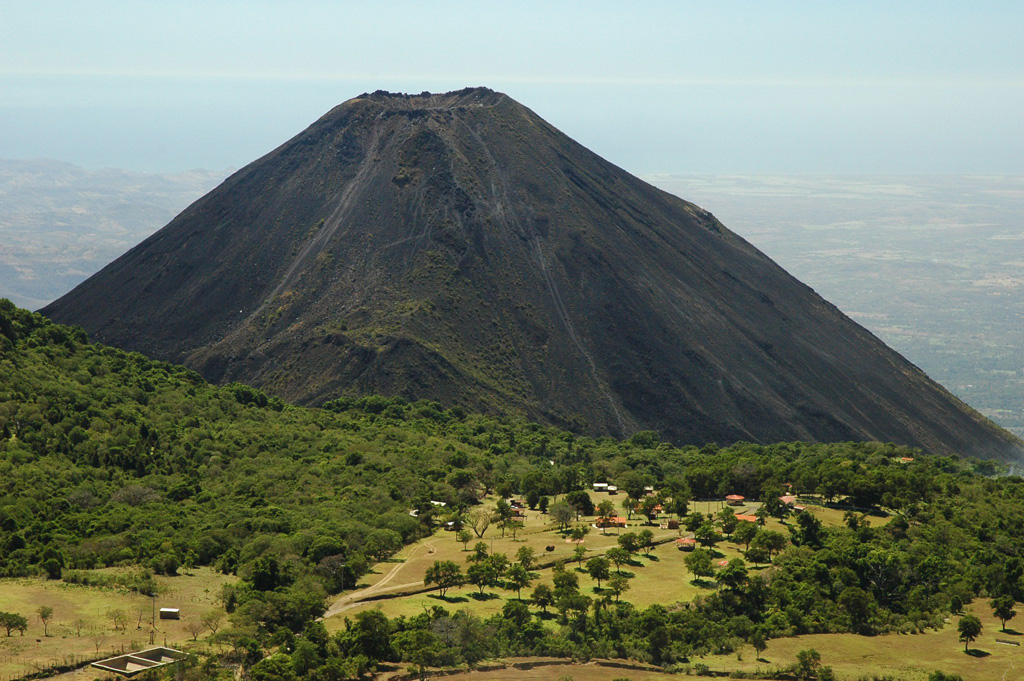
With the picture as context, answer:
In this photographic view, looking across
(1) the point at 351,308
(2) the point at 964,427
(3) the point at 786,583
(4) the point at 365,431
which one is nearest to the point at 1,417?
(4) the point at 365,431

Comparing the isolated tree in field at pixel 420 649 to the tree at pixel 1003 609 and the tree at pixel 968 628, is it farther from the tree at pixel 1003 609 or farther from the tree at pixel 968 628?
the tree at pixel 1003 609

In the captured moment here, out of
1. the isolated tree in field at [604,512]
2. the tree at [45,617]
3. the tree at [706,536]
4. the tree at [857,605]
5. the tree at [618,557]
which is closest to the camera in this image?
the tree at [45,617]

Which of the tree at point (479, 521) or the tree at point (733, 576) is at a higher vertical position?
the tree at point (479, 521)

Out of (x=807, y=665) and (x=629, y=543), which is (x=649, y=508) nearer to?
(x=629, y=543)

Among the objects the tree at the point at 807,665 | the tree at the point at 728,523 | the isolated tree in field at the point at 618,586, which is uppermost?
the tree at the point at 728,523

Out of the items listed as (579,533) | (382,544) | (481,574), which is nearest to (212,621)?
(481,574)

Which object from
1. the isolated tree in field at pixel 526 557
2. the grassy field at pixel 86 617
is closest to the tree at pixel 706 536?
the isolated tree in field at pixel 526 557

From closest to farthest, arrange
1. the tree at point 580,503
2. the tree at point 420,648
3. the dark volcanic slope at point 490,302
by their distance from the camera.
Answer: the tree at point 420,648 < the tree at point 580,503 < the dark volcanic slope at point 490,302

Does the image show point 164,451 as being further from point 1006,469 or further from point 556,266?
point 1006,469
